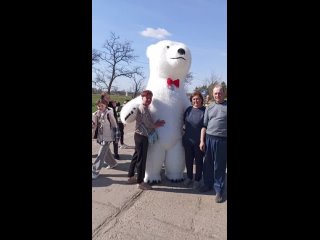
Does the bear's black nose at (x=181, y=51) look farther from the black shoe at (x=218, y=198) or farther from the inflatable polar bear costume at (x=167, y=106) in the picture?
the black shoe at (x=218, y=198)

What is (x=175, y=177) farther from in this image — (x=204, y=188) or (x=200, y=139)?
(x=200, y=139)

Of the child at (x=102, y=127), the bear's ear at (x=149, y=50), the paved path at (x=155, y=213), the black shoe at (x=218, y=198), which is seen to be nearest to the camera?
the paved path at (x=155, y=213)

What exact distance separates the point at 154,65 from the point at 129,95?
7.60 metres

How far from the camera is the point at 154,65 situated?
3.93m

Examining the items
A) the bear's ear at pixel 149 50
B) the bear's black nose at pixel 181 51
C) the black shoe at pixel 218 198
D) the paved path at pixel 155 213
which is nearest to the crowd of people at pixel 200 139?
the black shoe at pixel 218 198

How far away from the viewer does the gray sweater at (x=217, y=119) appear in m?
3.11

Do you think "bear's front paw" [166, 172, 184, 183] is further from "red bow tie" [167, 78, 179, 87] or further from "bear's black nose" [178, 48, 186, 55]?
"bear's black nose" [178, 48, 186, 55]

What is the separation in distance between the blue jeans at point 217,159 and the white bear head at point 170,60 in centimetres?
104

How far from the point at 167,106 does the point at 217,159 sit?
3.14 ft

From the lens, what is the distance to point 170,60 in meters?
3.78

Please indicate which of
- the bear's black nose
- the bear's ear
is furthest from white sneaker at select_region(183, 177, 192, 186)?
the bear's ear

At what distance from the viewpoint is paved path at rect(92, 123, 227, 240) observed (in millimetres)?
2543
